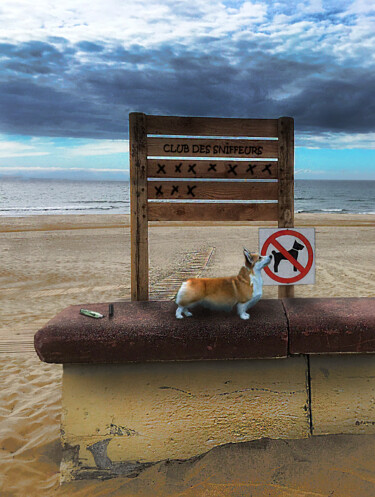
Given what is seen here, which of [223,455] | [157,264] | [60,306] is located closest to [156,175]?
[223,455]

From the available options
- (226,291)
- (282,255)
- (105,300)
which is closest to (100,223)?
(105,300)

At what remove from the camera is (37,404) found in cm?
389

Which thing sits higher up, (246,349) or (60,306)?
(246,349)

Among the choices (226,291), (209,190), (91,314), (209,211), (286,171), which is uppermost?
(286,171)

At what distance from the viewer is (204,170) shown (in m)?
3.59

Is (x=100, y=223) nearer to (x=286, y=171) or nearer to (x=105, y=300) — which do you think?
(x=105, y=300)

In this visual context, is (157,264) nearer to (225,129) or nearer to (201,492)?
(225,129)

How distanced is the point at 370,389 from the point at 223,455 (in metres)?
1.15

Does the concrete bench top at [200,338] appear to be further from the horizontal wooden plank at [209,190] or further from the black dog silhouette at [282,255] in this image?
the horizontal wooden plank at [209,190]

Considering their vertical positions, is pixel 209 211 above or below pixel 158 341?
above

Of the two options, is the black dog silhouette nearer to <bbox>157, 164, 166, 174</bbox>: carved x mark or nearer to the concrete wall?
the concrete wall

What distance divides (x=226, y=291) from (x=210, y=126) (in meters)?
1.42

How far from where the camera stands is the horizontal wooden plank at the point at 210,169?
11.7 ft

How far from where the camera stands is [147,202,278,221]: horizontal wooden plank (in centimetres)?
364
